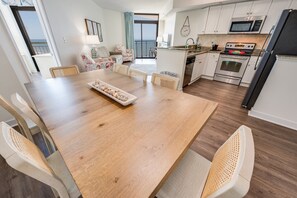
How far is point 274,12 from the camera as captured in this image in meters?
3.04

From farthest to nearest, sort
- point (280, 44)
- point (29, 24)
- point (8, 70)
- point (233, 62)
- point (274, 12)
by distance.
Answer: point (29, 24) → point (233, 62) → point (274, 12) → point (280, 44) → point (8, 70)

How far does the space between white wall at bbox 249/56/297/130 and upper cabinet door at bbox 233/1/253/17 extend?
2.31 m

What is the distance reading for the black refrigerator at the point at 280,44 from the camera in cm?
180

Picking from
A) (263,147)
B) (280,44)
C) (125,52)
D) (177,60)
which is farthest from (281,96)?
(125,52)

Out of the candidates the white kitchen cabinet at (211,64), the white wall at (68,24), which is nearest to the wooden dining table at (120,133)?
the white wall at (68,24)

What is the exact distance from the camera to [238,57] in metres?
3.47

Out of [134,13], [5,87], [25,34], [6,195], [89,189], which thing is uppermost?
[134,13]

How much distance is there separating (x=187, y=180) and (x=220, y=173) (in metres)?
0.31

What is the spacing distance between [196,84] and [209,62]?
37.3 inches

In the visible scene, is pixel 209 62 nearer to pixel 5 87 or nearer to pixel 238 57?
pixel 238 57

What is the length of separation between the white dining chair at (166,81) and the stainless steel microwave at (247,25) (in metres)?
3.49

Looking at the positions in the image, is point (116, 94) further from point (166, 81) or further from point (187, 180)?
point (187, 180)

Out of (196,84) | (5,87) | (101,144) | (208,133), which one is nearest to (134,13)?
(196,84)

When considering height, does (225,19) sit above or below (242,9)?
below
